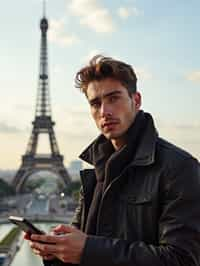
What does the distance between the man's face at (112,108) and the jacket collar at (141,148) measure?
0.12 feet

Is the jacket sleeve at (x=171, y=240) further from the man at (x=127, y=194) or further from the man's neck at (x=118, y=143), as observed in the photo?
the man's neck at (x=118, y=143)

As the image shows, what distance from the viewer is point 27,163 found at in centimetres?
3972

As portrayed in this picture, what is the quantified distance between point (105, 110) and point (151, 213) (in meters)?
0.35

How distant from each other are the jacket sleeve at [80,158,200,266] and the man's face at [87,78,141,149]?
242mm

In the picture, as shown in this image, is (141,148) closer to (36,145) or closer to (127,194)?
(127,194)

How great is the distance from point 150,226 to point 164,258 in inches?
4.8

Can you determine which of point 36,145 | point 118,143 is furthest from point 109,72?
point 36,145

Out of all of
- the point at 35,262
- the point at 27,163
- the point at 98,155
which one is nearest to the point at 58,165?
the point at 27,163

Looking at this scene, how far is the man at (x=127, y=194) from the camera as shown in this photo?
1.45 metres

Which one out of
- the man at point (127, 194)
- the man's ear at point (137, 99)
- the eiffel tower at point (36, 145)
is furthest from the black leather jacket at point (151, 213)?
the eiffel tower at point (36, 145)

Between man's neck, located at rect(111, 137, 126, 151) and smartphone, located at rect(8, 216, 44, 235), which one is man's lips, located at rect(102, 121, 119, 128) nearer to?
man's neck, located at rect(111, 137, 126, 151)

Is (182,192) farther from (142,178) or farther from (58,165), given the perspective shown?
(58,165)

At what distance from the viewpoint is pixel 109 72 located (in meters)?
1.67

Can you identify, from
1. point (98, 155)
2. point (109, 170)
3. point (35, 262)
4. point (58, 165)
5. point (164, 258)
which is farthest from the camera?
point (58, 165)
